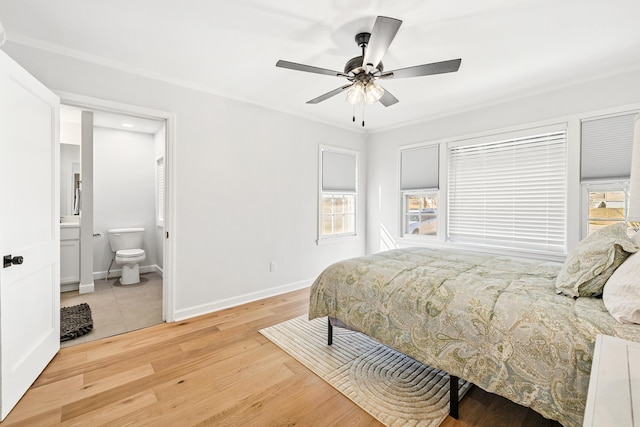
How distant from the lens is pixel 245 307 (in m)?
3.41

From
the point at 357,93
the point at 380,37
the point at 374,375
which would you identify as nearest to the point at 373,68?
the point at 357,93

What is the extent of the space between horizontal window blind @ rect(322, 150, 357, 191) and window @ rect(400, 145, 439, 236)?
2.66 ft

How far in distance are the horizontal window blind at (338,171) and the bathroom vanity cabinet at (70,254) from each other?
3562 millimetres

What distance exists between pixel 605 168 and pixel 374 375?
3.06 metres

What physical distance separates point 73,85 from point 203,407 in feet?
9.19

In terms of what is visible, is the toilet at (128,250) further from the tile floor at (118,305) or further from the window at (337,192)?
the window at (337,192)

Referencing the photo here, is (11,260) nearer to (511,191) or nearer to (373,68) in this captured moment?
(373,68)

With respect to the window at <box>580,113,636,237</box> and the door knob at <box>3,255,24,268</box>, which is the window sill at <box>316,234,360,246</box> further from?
the door knob at <box>3,255,24,268</box>

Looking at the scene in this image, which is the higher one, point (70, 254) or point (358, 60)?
point (358, 60)

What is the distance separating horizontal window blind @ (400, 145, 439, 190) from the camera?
4.18 m

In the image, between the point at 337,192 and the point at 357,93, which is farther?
the point at 337,192

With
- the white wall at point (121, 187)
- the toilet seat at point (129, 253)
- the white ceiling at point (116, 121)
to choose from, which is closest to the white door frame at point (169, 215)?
the white ceiling at point (116, 121)

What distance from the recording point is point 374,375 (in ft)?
6.78

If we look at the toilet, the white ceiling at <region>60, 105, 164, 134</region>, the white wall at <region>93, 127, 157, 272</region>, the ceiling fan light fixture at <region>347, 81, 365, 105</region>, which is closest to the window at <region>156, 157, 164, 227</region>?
the white wall at <region>93, 127, 157, 272</region>
